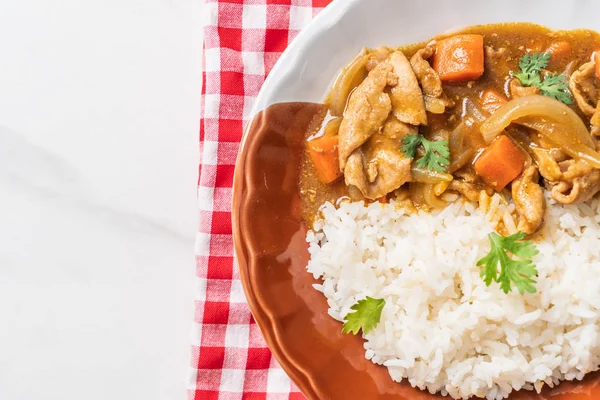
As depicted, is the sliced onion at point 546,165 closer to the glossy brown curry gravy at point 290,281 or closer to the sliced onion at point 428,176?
the sliced onion at point 428,176

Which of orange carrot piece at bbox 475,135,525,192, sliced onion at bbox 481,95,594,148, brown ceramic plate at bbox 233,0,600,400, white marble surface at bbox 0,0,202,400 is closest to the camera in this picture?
sliced onion at bbox 481,95,594,148

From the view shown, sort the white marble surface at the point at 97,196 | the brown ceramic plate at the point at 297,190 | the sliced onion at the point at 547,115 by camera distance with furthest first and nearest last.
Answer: the white marble surface at the point at 97,196 → the brown ceramic plate at the point at 297,190 → the sliced onion at the point at 547,115

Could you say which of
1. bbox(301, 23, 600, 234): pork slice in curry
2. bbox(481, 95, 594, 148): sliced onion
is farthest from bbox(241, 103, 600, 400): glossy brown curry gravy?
bbox(481, 95, 594, 148): sliced onion

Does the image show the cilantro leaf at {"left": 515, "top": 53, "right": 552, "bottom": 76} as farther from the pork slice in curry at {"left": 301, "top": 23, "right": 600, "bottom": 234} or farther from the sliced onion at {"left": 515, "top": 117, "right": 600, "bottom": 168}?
the sliced onion at {"left": 515, "top": 117, "right": 600, "bottom": 168}

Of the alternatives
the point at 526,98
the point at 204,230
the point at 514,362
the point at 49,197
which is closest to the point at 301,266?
the point at 204,230

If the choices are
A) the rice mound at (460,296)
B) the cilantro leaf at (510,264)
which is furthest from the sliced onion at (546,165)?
the cilantro leaf at (510,264)
